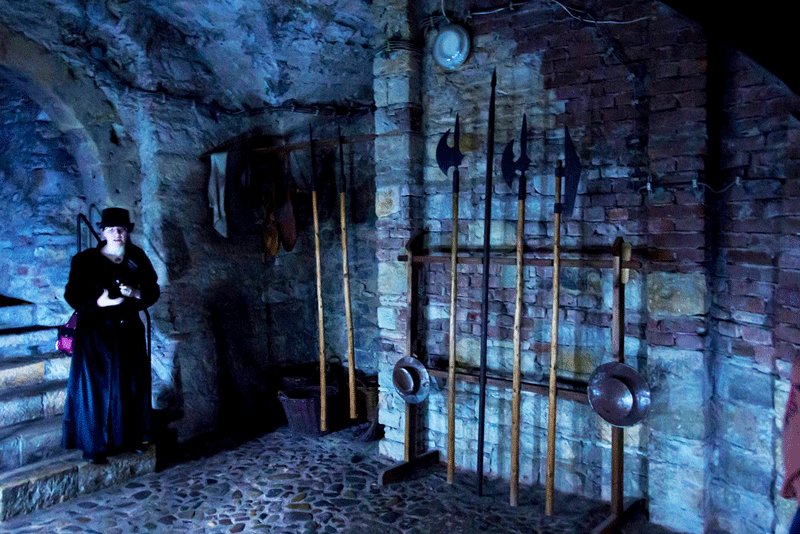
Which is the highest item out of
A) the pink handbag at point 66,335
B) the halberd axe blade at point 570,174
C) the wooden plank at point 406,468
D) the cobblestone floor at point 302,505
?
the halberd axe blade at point 570,174

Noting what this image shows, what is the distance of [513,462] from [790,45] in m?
2.64

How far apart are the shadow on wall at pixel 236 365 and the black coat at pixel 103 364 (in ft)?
3.14

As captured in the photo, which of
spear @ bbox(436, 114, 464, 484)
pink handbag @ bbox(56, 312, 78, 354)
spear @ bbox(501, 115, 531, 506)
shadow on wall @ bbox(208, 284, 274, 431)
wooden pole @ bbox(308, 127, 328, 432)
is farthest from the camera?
shadow on wall @ bbox(208, 284, 274, 431)

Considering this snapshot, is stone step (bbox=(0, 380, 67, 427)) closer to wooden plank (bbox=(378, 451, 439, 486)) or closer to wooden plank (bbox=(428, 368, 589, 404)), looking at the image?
wooden plank (bbox=(378, 451, 439, 486))

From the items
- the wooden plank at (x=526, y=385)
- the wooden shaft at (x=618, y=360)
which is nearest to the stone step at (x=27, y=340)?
the wooden plank at (x=526, y=385)

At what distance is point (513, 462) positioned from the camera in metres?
3.51

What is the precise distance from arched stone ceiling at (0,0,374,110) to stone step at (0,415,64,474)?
2587 millimetres

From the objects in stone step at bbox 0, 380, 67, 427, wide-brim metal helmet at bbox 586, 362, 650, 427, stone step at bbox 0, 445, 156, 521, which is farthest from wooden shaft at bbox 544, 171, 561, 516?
stone step at bbox 0, 380, 67, 427

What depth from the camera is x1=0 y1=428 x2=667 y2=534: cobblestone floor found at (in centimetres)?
332

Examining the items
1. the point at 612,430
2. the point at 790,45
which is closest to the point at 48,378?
the point at 612,430

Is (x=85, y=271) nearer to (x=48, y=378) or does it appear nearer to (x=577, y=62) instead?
(x=48, y=378)

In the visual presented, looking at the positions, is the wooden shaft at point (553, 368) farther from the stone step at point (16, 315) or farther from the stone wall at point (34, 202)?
the stone step at point (16, 315)

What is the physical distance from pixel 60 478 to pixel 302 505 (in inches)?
60.4

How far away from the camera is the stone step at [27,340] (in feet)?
15.1
